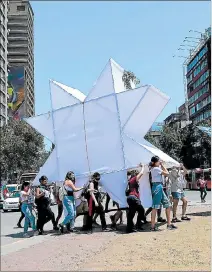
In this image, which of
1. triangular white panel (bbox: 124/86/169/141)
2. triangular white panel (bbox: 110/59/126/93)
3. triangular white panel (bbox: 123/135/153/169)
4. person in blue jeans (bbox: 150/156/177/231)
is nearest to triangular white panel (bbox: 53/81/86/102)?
triangular white panel (bbox: 110/59/126/93)

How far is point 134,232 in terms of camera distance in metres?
10.1

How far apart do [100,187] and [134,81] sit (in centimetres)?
345

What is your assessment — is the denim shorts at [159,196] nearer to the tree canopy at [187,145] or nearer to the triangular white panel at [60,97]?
the triangular white panel at [60,97]

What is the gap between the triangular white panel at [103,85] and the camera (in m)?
11.4

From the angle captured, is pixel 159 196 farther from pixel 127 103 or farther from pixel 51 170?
pixel 51 170

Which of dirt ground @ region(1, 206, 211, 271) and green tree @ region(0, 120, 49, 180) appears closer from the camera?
dirt ground @ region(1, 206, 211, 271)

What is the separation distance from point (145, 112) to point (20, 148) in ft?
117

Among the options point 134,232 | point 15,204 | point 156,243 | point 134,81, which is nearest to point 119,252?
point 156,243

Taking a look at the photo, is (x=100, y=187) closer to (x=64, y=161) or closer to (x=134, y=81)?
(x=64, y=161)

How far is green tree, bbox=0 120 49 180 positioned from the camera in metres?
45.6

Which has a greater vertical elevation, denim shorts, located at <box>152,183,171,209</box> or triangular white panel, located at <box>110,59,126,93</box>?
triangular white panel, located at <box>110,59,126,93</box>

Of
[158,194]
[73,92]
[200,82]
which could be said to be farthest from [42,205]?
[200,82]

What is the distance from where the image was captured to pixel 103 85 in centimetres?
1150

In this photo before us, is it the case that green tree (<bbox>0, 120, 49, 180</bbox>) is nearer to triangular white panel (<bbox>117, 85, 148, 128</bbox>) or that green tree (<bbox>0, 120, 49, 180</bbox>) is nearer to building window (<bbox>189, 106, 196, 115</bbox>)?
triangular white panel (<bbox>117, 85, 148, 128</bbox>)
